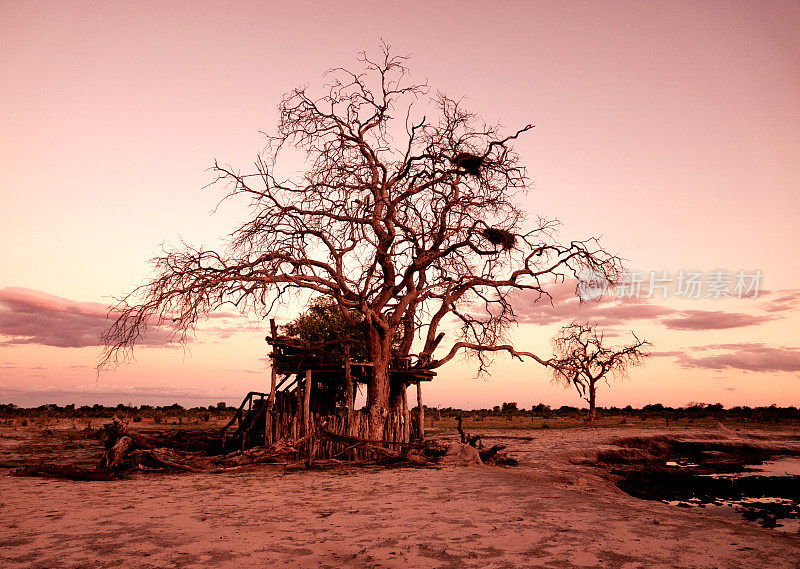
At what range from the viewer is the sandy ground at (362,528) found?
22.8 ft

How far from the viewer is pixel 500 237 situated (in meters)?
19.7

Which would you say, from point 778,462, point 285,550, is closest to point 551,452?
point 778,462

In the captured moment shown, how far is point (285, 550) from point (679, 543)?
17.6 ft

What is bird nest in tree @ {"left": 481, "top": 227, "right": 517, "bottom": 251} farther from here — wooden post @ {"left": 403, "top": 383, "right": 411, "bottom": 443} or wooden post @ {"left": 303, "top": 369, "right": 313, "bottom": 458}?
wooden post @ {"left": 303, "top": 369, "right": 313, "bottom": 458}

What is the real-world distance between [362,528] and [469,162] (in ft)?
45.7

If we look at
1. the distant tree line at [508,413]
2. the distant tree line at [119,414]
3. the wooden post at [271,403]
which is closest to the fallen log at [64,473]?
the wooden post at [271,403]

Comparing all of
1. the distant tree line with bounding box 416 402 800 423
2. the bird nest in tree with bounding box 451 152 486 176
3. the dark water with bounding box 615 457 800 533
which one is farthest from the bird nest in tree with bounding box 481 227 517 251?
the distant tree line with bounding box 416 402 800 423

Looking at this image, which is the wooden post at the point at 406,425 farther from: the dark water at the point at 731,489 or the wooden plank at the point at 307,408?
the dark water at the point at 731,489

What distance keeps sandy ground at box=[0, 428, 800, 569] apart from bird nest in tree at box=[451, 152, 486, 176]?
35.8 ft

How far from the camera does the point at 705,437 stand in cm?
2933

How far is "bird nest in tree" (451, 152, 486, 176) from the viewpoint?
1937 centimetres

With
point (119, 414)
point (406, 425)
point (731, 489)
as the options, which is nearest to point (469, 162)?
point (406, 425)

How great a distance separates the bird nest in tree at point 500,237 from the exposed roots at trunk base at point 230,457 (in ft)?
23.6

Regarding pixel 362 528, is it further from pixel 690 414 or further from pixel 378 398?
pixel 690 414
